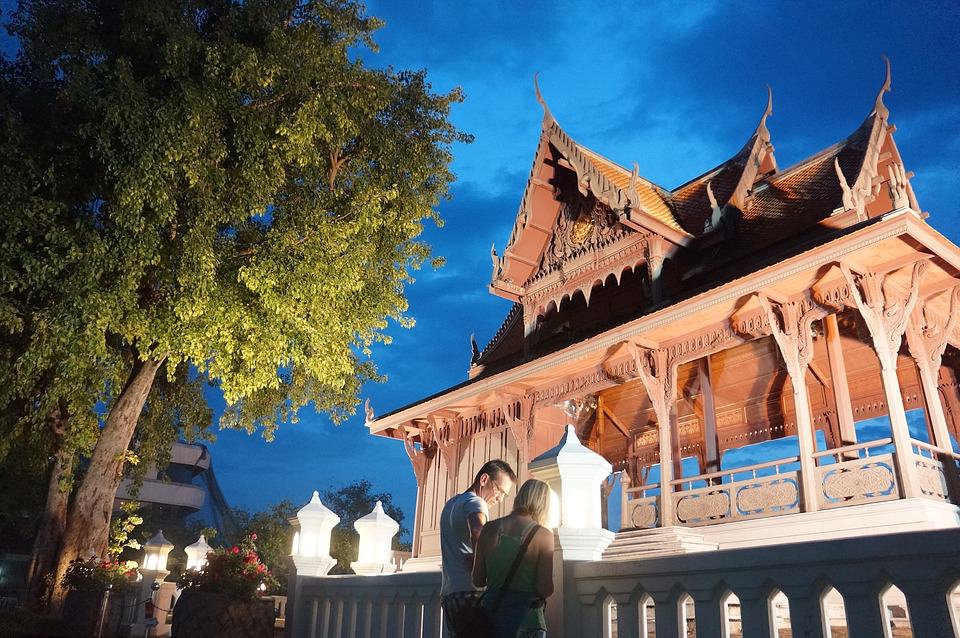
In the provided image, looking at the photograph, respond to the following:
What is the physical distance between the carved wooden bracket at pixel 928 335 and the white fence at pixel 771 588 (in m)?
5.99

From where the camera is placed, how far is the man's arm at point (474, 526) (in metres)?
4.14

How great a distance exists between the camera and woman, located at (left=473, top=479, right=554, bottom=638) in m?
3.77

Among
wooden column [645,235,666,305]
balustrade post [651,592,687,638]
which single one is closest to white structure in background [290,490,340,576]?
balustrade post [651,592,687,638]

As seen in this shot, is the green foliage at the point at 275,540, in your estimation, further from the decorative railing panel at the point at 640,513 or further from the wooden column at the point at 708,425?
the wooden column at the point at 708,425

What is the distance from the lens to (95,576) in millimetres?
10031

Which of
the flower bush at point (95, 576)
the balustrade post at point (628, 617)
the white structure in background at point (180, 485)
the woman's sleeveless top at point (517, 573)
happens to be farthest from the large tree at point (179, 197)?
the white structure in background at point (180, 485)

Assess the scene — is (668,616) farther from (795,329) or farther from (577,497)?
(795,329)

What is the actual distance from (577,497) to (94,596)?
8065 millimetres

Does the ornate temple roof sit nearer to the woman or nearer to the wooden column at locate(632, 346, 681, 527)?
the wooden column at locate(632, 346, 681, 527)

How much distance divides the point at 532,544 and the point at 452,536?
700 millimetres

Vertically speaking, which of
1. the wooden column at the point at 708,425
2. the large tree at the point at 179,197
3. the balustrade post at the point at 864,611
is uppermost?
the large tree at the point at 179,197

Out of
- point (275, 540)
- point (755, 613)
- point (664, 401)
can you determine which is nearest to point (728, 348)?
point (664, 401)

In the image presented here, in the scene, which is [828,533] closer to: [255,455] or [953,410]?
[953,410]

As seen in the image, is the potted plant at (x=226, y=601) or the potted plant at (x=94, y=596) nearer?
the potted plant at (x=226, y=601)
